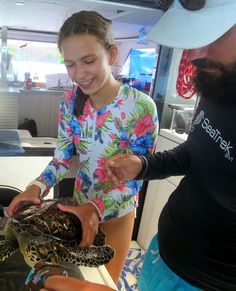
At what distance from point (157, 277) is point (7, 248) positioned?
38 cm

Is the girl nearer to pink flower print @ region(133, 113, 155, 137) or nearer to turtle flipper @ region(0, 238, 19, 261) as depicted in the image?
pink flower print @ region(133, 113, 155, 137)

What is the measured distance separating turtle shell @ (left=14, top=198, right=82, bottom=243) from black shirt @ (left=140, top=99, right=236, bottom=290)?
9.6 inches

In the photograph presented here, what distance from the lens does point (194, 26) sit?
0.50m

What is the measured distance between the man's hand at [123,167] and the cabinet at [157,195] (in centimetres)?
106

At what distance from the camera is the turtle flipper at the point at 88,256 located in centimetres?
61

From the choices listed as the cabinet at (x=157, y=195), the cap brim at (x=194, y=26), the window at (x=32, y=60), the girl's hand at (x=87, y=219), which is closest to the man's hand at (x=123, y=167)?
the girl's hand at (x=87, y=219)

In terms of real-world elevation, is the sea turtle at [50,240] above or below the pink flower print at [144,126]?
below

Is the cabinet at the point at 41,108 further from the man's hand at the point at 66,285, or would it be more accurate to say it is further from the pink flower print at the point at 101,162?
the man's hand at the point at 66,285

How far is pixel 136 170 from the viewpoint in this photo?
30.1 inches

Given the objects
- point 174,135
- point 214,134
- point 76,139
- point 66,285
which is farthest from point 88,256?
point 174,135

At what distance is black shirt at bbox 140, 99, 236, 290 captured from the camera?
1.98 feet

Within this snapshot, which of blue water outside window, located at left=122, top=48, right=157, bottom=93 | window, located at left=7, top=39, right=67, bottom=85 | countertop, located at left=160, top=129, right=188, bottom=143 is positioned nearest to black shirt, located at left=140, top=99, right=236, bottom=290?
countertop, located at left=160, top=129, right=188, bottom=143

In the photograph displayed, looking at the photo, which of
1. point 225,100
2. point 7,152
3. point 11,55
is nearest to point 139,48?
point 11,55

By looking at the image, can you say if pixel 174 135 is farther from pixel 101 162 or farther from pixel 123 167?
pixel 123 167
